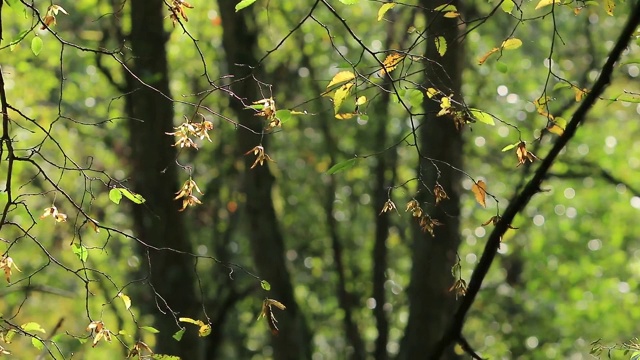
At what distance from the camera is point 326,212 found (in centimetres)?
805

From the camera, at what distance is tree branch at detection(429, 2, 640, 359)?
2.09 metres

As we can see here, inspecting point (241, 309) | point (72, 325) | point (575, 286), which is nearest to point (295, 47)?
point (241, 309)

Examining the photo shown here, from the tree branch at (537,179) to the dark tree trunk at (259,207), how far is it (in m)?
2.98

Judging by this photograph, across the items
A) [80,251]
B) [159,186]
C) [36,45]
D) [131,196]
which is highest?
[36,45]

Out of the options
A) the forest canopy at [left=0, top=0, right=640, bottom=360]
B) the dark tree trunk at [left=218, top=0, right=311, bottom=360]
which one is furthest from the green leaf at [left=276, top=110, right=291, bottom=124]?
the dark tree trunk at [left=218, top=0, right=311, bottom=360]

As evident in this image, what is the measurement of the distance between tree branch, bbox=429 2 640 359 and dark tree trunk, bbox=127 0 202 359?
2813 mm

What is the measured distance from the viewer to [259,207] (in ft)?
19.3

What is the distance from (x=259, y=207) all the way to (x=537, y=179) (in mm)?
3785

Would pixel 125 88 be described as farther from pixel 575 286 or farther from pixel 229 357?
pixel 575 286

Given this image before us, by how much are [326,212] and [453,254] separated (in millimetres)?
2869

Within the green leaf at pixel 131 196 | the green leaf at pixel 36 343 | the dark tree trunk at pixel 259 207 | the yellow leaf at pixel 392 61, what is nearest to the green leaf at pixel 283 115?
the yellow leaf at pixel 392 61

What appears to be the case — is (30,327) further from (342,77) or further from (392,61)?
(392,61)

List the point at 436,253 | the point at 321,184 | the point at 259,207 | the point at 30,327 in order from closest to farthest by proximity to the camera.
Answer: the point at 30,327 → the point at 436,253 → the point at 259,207 → the point at 321,184

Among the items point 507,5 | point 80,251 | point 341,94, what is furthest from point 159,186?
point 507,5
